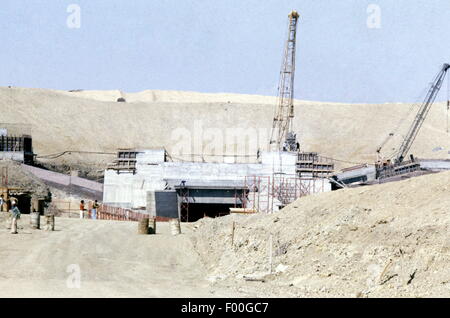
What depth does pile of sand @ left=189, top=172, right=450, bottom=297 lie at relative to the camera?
65.5 ft

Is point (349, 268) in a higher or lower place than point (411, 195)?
lower

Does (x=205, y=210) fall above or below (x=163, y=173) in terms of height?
below

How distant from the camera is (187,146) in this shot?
14912 cm

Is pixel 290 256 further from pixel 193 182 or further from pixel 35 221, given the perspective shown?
pixel 193 182

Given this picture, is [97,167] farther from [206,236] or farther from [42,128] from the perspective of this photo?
[206,236]

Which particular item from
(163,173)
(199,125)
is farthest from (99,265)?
(199,125)

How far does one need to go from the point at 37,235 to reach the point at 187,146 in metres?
113

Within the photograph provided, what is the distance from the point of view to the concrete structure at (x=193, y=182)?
73750 mm

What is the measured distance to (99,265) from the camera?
27.2m

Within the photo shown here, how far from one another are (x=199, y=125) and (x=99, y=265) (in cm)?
13384

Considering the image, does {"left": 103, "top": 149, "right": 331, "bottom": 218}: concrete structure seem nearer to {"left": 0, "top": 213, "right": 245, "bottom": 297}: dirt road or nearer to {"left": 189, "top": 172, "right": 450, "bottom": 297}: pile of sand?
{"left": 0, "top": 213, "right": 245, "bottom": 297}: dirt road

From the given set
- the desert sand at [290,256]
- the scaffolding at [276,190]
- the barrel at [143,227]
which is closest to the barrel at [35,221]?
the desert sand at [290,256]

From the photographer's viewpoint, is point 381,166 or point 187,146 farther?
point 187,146
